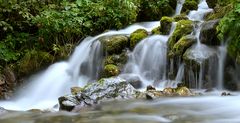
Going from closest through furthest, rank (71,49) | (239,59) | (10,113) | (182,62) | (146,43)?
(10,113)
(239,59)
(182,62)
(146,43)
(71,49)

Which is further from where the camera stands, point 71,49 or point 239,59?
point 71,49

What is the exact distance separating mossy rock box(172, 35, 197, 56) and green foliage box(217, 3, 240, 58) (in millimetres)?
790

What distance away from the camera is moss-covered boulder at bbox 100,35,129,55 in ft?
35.4

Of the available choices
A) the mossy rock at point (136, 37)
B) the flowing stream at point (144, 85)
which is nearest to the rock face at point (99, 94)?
the flowing stream at point (144, 85)

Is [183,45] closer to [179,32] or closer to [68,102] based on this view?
[179,32]

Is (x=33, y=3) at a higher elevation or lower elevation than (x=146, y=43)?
higher

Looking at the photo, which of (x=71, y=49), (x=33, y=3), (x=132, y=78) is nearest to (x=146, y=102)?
(x=132, y=78)

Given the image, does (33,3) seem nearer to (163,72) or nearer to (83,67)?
(83,67)

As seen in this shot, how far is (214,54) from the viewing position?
359 inches

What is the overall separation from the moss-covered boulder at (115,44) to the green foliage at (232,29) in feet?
9.47

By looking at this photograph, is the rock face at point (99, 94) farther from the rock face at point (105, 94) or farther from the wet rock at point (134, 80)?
the wet rock at point (134, 80)

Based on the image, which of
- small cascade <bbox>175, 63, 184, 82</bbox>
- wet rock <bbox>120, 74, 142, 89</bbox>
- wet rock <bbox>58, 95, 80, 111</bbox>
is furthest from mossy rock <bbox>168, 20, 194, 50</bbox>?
wet rock <bbox>58, 95, 80, 111</bbox>

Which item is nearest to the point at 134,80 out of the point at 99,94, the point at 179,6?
the point at 99,94

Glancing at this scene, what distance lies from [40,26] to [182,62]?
14.8 ft
